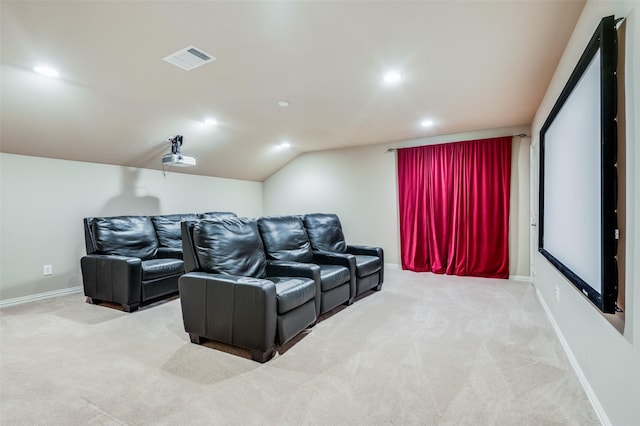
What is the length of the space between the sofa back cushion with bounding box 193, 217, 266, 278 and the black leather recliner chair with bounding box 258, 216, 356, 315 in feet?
0.88

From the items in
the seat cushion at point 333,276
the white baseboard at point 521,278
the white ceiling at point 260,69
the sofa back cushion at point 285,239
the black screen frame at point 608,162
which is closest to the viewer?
the black screen frame at point 608,162

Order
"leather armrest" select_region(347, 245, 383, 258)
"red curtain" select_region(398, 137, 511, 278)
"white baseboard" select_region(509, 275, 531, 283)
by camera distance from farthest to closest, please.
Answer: "red curtain" select_region(398, 137, 511, 278)
"white baseboard" select_region(509, 275, 531, 283)
"leather armrest" select_region(347, 245, 383, 258)

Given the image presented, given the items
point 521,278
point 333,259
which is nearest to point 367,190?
point 333,259

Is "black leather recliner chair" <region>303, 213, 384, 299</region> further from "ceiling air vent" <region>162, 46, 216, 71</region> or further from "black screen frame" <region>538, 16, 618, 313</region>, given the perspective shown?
"black screen frame" <region>538, 16, 618, 313</region>

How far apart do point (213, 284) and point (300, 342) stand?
2.76ft

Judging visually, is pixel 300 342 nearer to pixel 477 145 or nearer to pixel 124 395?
pixel 124 395

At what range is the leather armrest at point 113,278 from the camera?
335cm

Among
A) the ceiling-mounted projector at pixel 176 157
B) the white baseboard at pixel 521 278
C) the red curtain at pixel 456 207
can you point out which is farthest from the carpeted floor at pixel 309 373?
the ceiling-mounted projector at pixel 176 157

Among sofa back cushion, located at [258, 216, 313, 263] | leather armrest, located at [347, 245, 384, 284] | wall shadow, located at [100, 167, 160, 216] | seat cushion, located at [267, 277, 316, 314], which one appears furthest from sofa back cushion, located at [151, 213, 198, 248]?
leather armrest, located at [347, 245, 384, 284]

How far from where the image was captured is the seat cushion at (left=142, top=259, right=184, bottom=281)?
11.6 feet

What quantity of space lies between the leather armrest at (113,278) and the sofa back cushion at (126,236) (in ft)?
0.59

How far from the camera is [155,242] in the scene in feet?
14.0

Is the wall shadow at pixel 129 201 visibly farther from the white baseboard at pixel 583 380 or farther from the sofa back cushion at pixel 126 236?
the white baseboard at pixel 583 380

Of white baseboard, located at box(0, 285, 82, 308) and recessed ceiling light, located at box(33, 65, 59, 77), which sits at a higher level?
recessed ceiling light, located at box(33, 65, 59, 77)
